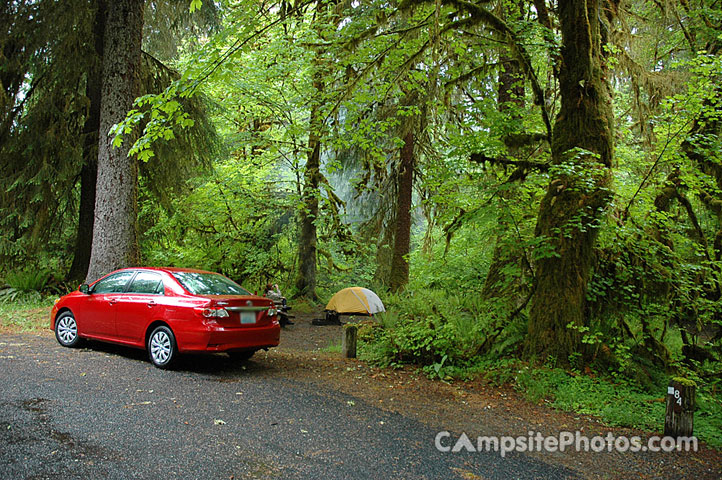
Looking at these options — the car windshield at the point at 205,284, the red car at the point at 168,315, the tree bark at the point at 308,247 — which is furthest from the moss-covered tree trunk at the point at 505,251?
the tree bark at the point at 308,247

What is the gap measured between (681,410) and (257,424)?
4.75 m

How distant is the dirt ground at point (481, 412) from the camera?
176 inches

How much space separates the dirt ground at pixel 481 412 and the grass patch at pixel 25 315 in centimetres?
585

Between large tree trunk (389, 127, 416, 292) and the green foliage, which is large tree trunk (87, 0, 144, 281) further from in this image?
large tree trunk (389, 127, 416, 292)

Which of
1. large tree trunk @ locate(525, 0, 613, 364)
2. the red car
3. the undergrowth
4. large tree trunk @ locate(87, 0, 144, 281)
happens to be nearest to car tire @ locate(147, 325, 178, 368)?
the red car

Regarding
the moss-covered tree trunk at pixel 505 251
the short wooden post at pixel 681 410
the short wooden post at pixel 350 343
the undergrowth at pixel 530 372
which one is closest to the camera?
the short wooden post at pixel 681 410

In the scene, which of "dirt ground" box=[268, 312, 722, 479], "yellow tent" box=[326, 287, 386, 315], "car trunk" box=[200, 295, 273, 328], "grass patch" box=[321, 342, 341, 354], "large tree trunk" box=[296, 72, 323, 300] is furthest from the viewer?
"large tree trunk" box=[296, 72, 323, 300]

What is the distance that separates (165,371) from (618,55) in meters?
11.6

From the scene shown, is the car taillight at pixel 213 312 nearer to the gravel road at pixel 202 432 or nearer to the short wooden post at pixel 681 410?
the gravel road at pixel 202 432

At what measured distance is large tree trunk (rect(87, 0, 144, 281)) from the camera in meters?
10.6

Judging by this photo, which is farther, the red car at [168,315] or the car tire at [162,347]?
the car tire at [162,347]

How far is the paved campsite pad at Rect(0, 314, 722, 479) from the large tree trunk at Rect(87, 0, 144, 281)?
11.7 feet

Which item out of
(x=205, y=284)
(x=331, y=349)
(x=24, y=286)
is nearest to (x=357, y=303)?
(x=331, y=349)

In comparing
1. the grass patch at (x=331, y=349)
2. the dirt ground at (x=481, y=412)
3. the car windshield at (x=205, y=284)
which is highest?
the car windshield at (x=205, y=284)
